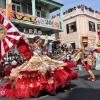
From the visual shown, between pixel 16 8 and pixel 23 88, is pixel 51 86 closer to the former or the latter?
pixel 23 88

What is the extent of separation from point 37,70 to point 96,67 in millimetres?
8822

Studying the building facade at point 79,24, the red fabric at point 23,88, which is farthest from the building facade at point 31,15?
the red fabric at point 23,88

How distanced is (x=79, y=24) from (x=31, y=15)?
1042 centimetres

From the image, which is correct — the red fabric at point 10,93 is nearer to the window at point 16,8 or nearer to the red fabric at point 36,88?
the red fabric at point 36,88

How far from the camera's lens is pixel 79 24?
33.3 meters

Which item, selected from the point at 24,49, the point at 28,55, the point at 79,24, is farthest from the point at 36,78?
the point at 79,24

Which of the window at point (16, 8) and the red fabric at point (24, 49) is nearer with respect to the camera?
the red fabric at point (24, 49)

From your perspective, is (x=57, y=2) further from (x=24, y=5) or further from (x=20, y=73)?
(x=20, y=73)

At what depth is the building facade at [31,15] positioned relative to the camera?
878 inches

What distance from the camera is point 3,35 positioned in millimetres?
7695

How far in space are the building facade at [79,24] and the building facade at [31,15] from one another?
4725 mm

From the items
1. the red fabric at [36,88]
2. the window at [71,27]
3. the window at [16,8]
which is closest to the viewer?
the red fabric at [36,88]

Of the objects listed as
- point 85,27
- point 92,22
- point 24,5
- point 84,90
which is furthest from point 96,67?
point 92,22

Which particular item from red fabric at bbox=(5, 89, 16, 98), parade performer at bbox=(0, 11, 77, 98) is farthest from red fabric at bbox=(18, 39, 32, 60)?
red fabric at bbox=(5, 89, 16, 98)
